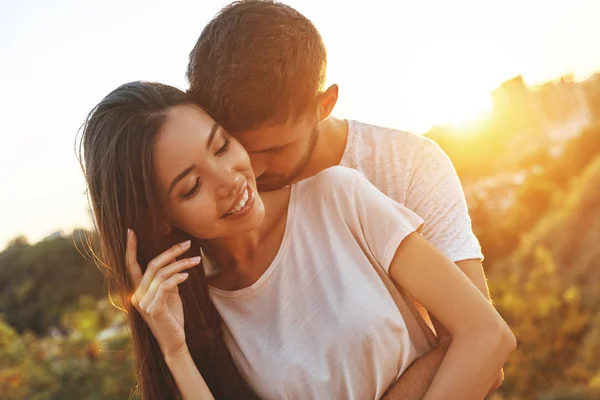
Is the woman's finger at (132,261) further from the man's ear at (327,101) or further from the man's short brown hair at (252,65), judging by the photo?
the man's ear at (327,101)

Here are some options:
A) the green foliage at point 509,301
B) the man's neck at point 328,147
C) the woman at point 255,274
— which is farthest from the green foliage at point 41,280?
the woman at point 255,274

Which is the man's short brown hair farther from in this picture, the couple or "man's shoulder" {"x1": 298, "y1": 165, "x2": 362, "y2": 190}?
"man's shoulder" {"x1": 298, "y1": 165, "x2": 362, "y2": 190}

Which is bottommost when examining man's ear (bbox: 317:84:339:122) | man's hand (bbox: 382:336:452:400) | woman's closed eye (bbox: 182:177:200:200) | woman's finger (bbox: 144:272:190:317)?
man's hand (bbox: 382:336:452:400)

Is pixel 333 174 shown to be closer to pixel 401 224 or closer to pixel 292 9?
pixel 401 224

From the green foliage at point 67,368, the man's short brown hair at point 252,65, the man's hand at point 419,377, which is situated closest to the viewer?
the man's hand at point 419,377

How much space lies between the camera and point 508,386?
1532 centimetres

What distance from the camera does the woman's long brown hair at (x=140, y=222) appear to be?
2.13m

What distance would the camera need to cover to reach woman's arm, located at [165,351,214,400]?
7.39 ft

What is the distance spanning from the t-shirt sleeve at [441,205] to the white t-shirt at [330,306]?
597 millimetres

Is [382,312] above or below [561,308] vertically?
above

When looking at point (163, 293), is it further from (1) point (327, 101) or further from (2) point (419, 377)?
(1) point (327, 101)

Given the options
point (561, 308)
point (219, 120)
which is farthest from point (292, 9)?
point (561, 308)

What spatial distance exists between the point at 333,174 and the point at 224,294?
0.61 m

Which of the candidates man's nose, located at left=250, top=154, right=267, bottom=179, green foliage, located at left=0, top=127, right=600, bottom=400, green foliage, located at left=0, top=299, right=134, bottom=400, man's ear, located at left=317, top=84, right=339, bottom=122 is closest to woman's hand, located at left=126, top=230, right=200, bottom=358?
man's nose, located at left=250, top=154, right=267, bottom=179
